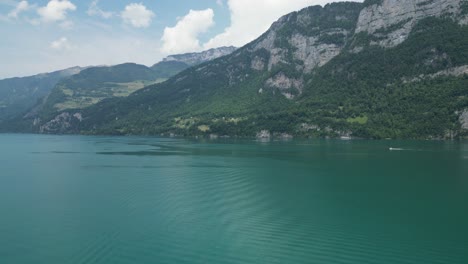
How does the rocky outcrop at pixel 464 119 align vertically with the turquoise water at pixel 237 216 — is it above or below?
above

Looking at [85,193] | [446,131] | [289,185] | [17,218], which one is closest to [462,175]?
[289,185]

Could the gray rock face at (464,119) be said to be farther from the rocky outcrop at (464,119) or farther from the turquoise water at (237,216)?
the turquoise water at (237,216)

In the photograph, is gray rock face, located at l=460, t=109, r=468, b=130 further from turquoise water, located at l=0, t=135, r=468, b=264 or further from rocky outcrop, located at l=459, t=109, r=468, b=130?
turquoise water, located at l=0, t=135, r=468, b=264

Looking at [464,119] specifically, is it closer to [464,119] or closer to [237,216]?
[464,119]

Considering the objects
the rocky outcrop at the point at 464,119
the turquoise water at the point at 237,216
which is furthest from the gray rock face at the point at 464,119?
the turquoise water at the point at 237,216

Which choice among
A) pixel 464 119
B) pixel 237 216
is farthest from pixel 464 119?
pixel 237 216

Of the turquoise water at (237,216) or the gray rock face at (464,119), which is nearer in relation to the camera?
the turquoise water at (237,216)

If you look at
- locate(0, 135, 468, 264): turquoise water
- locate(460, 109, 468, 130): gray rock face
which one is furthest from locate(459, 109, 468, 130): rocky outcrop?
locate(0, 135, 468, 264): turquoise water

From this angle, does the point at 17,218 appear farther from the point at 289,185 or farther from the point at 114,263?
the point at 289,185

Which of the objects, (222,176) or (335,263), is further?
(222,176)
